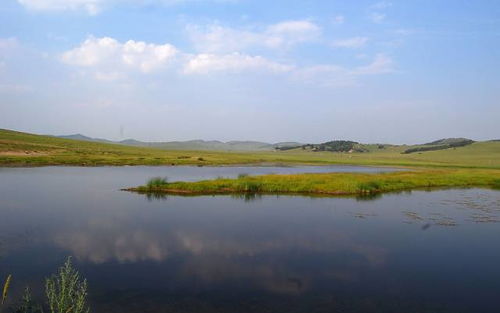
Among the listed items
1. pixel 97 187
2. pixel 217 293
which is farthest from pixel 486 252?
pixel 97 187

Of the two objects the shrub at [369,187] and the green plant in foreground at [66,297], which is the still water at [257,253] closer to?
the green plant in foreground at [66,297]

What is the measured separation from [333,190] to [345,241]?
850 inches

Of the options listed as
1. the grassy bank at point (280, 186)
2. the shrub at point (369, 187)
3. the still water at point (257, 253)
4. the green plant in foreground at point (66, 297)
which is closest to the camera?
the green plant in foreground at point (66, 297)

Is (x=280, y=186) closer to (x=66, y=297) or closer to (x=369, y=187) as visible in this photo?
(x=369, y=187)

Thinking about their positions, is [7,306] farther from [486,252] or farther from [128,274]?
[486,252]

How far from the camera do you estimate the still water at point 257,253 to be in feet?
45.6

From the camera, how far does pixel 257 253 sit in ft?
63.4

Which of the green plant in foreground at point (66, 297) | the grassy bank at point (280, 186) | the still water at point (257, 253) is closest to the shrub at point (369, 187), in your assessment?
the grassy bank at point (280, 186)

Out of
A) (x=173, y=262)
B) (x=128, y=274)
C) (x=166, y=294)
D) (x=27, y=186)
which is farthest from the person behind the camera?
(x=27, y=186)

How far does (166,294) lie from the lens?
1394 cm

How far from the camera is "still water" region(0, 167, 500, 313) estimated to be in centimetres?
1391

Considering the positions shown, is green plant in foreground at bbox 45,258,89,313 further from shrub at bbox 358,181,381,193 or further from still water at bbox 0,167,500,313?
shrub at bbox 358,181,381,193

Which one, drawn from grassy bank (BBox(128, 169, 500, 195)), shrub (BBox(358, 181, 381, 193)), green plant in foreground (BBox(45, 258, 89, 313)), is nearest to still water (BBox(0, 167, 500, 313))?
green plant in foreground (BBox(45, 258, 89, 313))

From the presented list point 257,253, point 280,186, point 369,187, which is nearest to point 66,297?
point 257,253
